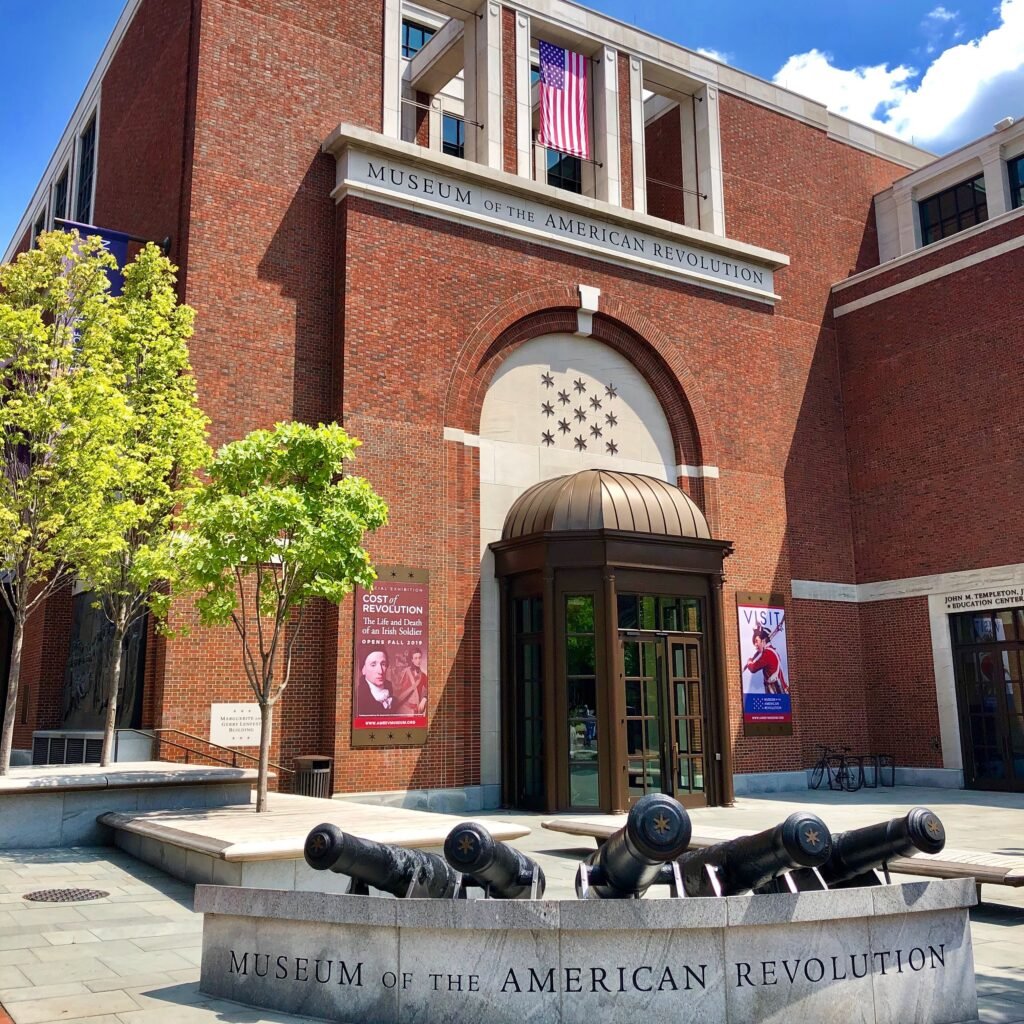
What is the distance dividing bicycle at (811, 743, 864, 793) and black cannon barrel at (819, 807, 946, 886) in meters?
16.4

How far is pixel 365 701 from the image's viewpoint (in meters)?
16.6

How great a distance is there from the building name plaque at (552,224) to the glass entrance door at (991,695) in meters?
8.59

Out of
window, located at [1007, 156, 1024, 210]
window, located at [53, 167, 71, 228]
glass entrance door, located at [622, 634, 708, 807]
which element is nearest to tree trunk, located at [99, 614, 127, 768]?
glass entrance door, located at [622, 634, 708, 807]

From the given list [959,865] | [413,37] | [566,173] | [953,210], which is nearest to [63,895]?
[959,865]

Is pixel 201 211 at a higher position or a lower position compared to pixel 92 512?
higher

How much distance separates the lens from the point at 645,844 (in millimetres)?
5387

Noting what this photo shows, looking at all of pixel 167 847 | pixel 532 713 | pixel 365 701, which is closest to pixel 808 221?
pixel 532 713

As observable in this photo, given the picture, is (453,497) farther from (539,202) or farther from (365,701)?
(539,202)

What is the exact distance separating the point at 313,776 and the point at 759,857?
11.1 metres

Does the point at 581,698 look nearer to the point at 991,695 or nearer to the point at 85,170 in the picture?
the point at 991,695

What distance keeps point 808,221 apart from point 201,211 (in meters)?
15.4

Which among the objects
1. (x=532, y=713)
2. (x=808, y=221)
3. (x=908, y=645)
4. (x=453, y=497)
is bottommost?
(x=532, y=713)

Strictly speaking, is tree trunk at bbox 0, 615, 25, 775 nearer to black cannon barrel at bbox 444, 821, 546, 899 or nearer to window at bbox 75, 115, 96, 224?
black cannon barrel at bbox 444, 821, 546, 899

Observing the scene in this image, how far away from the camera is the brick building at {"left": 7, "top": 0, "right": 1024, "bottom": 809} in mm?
17109
